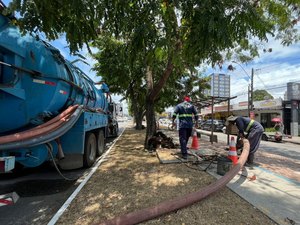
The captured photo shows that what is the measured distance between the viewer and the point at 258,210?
156 inches

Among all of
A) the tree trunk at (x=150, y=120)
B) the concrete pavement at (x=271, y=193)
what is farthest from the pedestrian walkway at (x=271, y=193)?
the tree trunk at (x=150, y=120)

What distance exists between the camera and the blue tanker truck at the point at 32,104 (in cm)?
435

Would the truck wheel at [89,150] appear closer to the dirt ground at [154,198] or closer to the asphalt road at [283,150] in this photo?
the dirt ground at [154,198]

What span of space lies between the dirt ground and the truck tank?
6.07 feet

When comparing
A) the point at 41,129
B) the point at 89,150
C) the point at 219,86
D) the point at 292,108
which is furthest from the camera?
the point at 219,86

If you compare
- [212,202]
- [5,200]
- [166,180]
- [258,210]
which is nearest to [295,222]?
[258,210]

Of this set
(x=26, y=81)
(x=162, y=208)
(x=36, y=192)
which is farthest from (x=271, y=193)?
(x=26, y=81)

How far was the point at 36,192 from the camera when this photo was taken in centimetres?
522

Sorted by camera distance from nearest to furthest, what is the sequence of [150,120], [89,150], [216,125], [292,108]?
[89,150] < [150,120] < [292,108] < [216,125]

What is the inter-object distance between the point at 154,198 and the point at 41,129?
2335mm

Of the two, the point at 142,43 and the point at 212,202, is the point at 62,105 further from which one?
the point at 212,202

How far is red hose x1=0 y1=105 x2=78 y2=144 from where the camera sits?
4043 mm

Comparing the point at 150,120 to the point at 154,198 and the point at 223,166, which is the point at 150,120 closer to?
the point at 223,166

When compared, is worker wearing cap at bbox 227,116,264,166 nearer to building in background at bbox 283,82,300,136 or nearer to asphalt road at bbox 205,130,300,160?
asphalt road at bbox 205,130,300,160
